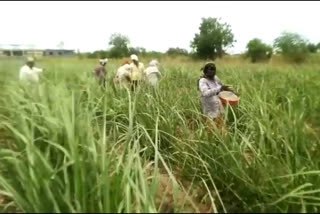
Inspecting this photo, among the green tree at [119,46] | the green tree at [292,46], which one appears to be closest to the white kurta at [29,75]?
the green tree at [119,46]

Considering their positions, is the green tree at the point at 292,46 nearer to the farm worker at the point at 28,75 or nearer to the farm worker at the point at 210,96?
the farm worker at the point at 210,96

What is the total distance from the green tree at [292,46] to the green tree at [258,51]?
7.88 ft

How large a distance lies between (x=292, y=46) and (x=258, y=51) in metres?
10.2

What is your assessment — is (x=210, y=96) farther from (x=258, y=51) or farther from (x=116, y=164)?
(x=258, y=51)

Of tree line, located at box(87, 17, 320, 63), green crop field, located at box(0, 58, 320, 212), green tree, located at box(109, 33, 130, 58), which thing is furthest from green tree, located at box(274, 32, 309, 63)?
green crop field, located at box(0, 58, 320, 212)

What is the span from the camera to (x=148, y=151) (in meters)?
3.29

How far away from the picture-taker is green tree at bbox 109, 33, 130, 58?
97.4 feet

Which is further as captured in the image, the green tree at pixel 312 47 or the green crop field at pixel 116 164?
the green tree at pixel 312 47

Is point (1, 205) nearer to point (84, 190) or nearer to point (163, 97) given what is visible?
point (84, 190)

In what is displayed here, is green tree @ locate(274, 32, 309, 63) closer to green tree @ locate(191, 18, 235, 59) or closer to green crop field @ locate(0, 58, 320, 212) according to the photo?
green tree @ locate(191, 18, 235, 59)

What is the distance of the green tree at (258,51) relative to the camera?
37.4 meters

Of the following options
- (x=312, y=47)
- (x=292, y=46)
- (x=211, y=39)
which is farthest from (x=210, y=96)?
(x=312, y=47)

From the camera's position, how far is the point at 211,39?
133ft

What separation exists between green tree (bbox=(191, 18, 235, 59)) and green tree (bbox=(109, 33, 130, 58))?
7376mm
